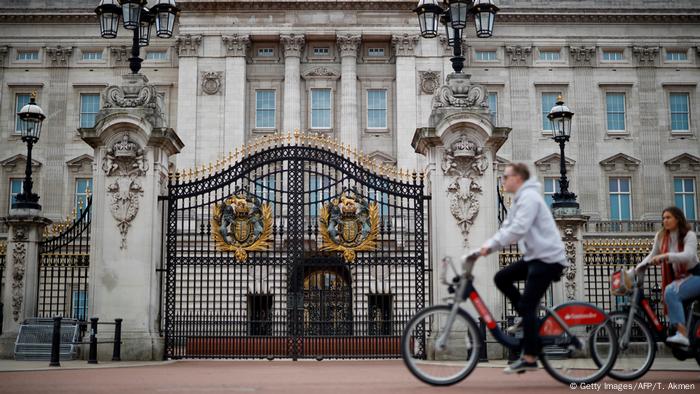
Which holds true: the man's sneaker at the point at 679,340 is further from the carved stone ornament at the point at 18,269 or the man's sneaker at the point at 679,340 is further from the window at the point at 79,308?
the carved stone ornament at the point at 18,269

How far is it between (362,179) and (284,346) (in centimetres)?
342

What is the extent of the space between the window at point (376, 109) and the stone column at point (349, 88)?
0.96 metres

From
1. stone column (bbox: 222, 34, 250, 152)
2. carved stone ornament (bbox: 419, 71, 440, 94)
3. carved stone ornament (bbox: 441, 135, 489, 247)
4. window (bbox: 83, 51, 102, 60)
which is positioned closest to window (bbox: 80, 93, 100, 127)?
window (bbox: 83, 51, 102, 60)

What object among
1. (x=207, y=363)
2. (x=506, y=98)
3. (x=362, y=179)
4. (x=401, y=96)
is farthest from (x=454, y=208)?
(x=506, y=98)

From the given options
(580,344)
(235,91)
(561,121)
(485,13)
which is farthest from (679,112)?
(580,344)

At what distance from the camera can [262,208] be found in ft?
53.7

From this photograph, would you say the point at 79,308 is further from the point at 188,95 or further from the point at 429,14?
the point at 188,95

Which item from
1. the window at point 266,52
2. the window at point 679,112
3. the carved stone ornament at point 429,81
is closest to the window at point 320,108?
the window at point 266,52

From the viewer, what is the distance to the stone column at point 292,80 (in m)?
46.1

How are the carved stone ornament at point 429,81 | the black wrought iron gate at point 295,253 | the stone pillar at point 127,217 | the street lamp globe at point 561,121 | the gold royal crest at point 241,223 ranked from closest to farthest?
1. the stone pillar at point 127,217
2. the black wrought iron gate at point 295,253
3. the gold royal crest at point 241,223
4. the street lamp globe at point 561,121
5. the carved stone ornament at point 429,81

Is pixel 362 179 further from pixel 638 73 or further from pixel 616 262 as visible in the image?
pixel 638 73

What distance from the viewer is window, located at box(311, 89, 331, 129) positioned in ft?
154

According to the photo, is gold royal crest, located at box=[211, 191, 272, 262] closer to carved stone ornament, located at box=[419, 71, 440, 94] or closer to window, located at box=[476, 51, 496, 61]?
carved stone ornament, located at box=[419, 71, 440, 94]

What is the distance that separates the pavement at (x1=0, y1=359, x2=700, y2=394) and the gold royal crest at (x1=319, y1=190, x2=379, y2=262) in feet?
9.22
